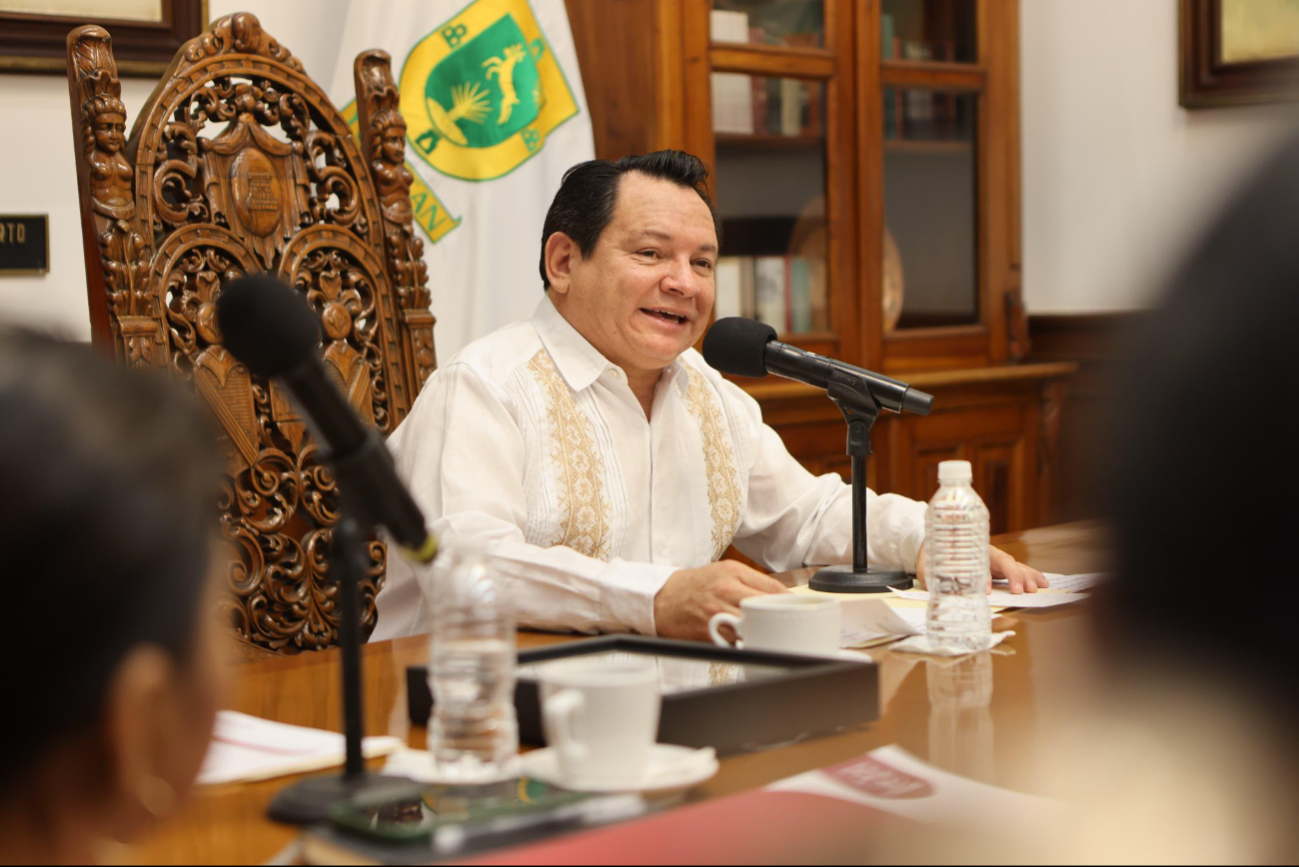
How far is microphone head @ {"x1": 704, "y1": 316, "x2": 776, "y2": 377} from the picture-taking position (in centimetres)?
188

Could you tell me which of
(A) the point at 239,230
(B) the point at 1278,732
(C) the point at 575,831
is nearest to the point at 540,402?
(A) the point at 239,230

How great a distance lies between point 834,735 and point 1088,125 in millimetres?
Result: 3490

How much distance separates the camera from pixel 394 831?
825 mm

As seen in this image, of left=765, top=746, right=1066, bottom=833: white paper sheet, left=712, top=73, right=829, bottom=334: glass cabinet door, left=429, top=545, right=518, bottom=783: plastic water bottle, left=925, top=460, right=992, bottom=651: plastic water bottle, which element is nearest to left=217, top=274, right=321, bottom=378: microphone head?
left=429, top=545, right=518, bottom=783: plastic water bottle

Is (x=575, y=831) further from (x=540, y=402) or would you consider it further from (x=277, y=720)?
(x=540, y=402)

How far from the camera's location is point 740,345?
1.89 meters

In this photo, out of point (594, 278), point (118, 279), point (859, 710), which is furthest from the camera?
point (594, 278)

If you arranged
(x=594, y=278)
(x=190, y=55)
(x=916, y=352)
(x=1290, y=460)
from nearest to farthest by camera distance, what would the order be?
1. (x=1290, y=460)
2. (x=190, y=55)
3. (x=594, y=278)
4. (x=916, y=352)

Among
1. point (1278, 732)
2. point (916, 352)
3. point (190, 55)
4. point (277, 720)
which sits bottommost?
point (277, 720)

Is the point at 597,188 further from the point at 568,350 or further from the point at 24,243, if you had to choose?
the point at 24,243

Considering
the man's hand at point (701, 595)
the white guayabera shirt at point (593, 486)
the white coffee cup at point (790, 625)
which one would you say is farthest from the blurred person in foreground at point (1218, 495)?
the white guayabera shirt at point (593, 486)

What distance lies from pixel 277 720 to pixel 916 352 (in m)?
2.90

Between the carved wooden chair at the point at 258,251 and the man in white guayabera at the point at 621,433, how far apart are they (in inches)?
6.2

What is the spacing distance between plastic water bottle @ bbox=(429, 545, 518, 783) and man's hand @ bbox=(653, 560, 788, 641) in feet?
1.75
